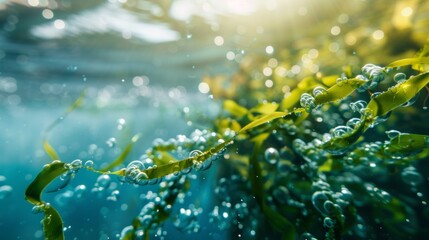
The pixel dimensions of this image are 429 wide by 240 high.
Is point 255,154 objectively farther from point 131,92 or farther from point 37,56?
point 131,92

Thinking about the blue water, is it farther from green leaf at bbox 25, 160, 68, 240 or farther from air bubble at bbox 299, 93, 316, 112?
air bubble at bbox 299, 93, 316, 112

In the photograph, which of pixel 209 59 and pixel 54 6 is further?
pixel 209 59

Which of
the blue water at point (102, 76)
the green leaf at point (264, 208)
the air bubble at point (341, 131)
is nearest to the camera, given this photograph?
the air bubble at point (341, 131)

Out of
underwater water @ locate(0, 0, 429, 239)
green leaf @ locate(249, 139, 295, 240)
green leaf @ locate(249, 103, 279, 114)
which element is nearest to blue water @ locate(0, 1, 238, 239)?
underwater water @ locate(0, 0, 429, 239)

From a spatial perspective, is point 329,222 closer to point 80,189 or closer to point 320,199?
point 320,199

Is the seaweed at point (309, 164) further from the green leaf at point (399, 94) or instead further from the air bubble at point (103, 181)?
the air bubble at point (103, 181)

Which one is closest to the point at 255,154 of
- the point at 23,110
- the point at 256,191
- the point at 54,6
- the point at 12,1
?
the point at 256,191

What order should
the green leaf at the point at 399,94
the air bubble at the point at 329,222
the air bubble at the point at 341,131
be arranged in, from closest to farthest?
the green leaf at the point at 399,94
the air bubble at the point at 341,131
the air bubble at the point at 329,222

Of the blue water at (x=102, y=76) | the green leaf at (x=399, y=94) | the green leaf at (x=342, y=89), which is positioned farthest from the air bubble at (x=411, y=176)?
the blue water at (x=102, y=76)
